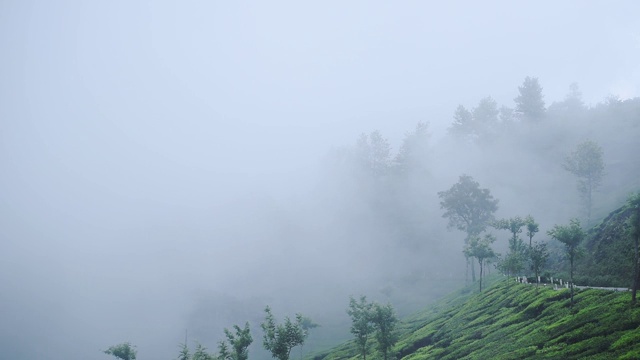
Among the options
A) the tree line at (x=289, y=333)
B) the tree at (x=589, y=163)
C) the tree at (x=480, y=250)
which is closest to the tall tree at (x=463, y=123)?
the tree at (x=589, y=163)

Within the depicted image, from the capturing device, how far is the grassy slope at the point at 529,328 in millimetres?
32250

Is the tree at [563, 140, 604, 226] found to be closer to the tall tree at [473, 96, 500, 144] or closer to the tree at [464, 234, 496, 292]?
the tree at [464, 234, 496, 292]

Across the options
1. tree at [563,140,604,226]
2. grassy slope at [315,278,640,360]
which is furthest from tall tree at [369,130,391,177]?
grassy slope at [315,278,640,360]

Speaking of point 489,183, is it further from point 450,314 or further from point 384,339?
point 384,339

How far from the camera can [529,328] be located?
142 feet

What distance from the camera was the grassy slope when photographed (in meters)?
32.2

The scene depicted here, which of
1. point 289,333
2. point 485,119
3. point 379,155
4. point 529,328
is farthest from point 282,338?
point 485,119

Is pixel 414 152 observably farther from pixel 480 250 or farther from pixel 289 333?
pixel 289 333

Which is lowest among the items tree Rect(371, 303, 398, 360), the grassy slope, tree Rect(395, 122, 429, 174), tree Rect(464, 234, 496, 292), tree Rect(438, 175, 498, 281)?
the grassy slope

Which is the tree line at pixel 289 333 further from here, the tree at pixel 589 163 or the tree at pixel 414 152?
the tree at pixel 414 152

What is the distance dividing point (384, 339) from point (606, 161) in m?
112

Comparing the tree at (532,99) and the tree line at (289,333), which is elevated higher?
the tree at (532,99)

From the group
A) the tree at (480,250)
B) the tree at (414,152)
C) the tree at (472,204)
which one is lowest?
the tree at (480,250)

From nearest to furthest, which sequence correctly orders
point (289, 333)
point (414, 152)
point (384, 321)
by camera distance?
point (289, 333)
point (384, 321)
point (414, 152)
